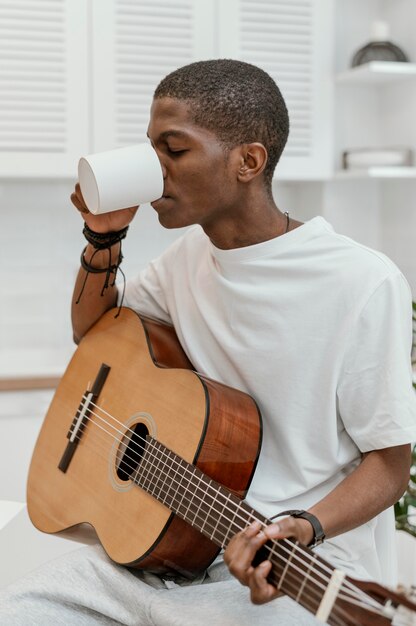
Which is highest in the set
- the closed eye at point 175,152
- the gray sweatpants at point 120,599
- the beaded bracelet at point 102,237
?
the closed eye at point 175,152

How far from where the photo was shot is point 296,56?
2598mm

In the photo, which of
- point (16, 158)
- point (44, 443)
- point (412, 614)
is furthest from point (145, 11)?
point (412, 614)

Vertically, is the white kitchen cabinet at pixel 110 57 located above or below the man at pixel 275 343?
above

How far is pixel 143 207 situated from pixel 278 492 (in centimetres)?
166

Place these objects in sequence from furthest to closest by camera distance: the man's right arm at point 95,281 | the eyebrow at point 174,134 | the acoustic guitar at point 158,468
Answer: the man's right arm at point 95,281
the eyebrow at point 174,134
the acoustic guitar at point 158,468

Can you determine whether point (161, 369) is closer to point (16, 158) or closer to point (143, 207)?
point (16, 158)

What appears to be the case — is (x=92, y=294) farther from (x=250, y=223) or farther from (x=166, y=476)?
(x=166, y=476)


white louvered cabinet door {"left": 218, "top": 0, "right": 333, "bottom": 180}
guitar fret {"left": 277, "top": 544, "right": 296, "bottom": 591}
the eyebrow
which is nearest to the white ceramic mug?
the eyebrow

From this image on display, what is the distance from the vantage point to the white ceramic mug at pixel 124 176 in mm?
1302

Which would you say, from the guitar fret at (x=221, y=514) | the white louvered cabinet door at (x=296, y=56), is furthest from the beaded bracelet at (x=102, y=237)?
the white louvered cabinet door at (x=296, y=56)

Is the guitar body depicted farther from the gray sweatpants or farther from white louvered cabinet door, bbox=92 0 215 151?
white louvered cabinet door, bbox=92 0 215 151

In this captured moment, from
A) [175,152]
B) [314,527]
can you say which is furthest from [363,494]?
[175,152]

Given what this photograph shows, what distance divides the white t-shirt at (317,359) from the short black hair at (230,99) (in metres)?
0.17

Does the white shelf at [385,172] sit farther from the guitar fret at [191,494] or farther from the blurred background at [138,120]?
the guitar fret at [191,494]
